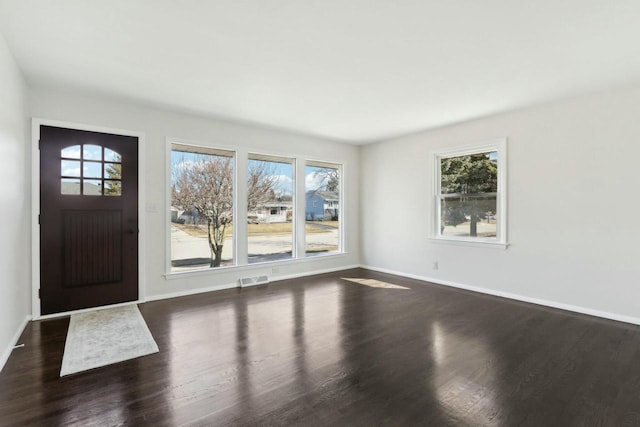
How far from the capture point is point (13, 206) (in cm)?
287

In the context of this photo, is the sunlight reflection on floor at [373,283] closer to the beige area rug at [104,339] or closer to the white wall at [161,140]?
the white wall at [161,140]

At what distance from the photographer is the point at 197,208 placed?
4.73 meters

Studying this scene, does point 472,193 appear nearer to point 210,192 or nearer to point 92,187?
point 210,192

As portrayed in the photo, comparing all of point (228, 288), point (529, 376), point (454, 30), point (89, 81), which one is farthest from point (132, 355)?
point (454, 30)

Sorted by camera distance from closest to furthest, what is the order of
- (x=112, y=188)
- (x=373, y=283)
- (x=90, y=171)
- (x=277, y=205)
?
(x=90, y=171) → (x=112, y=188) → (x=373, y=283) → (x=277, y=205)

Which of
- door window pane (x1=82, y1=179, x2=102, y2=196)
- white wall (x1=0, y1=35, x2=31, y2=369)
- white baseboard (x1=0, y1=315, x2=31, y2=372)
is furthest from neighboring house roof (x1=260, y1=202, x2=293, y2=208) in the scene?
white baseboard (x1=0, y1=315, x2=31, y2=372)

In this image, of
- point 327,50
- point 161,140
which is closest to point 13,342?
point 161,140

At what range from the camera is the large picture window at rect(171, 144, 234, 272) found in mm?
4535

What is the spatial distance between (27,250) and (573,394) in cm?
519

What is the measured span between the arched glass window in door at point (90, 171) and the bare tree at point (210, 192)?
726 millimetres

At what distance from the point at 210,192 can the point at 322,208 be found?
7.54 ft

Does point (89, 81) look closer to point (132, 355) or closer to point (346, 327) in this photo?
point (132, 355)

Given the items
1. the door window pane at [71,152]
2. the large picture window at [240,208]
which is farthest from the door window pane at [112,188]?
the large picture window at [240,208]

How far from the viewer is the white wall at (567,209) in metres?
3.47
